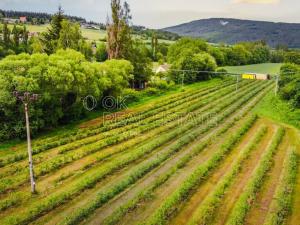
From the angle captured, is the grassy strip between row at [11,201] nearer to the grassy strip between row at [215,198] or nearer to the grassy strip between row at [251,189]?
the grassy strip between row at [215,198]

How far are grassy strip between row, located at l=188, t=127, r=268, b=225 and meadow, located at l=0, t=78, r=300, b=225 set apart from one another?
0.22ft

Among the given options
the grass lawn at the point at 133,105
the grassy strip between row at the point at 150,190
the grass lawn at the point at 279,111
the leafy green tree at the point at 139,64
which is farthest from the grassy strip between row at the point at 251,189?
the leafy green tree at the point at 139,64

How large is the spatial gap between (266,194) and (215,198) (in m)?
3.39

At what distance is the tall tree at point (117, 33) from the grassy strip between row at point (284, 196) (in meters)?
36.0

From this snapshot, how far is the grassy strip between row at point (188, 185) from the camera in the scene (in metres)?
17.2

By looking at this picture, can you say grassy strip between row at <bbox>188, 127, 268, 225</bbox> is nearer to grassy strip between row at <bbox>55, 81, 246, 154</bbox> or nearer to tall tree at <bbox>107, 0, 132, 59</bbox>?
grassy strip between row at <bbox>55, 81, 246, 154</bbox>

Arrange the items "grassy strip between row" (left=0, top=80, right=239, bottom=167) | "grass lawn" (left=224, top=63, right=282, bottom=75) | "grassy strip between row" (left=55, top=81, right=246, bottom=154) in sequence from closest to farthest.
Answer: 1. "grassy strip between row" (left=0, top=80, right=239, bottom=167)
2. "grassy strip between row" (left=55, top=81, right=246, bottom=154)
3. "grass lawn" (left=224, top=63, right=282, bottom=75)

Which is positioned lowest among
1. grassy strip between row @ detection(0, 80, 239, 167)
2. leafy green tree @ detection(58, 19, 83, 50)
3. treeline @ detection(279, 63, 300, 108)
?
grassy strip between row @ detection(0, 80, 239, 167)

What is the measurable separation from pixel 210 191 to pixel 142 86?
39942 mm

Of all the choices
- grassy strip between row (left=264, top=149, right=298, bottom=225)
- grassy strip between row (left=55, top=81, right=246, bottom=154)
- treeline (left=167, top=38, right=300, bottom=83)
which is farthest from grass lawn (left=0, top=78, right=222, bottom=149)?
grassy strip between row (left=264, top=149, right=298, bottom=225)

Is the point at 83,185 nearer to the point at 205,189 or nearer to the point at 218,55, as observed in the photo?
the point at 205,189

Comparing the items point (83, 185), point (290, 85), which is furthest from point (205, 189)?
point (290, 85)

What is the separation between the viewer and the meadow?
58.0 ft

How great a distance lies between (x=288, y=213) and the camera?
1803 centimetres
